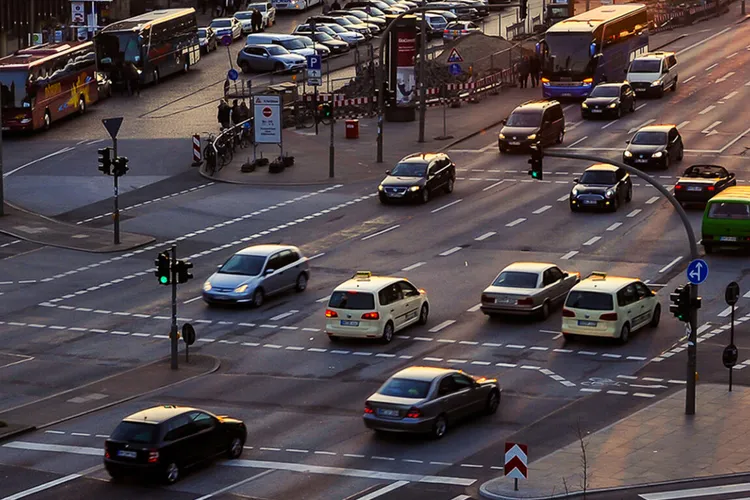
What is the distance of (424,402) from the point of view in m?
34.7

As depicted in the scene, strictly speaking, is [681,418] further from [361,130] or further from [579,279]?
[361,130]

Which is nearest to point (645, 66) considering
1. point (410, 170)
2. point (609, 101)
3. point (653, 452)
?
point (609, 101)

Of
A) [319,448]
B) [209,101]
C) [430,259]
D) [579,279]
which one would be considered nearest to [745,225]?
[579,279]

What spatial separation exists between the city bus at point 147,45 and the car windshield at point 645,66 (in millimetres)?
26452

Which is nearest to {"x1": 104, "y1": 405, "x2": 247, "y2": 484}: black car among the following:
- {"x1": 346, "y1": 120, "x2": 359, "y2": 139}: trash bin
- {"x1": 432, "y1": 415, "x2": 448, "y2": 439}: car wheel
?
{"x1": 432, "y1": 415, "x2": 448, "y2": 439}: car wheel

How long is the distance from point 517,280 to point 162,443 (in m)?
16.8

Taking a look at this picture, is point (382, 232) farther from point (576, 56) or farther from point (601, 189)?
point (576, 56)

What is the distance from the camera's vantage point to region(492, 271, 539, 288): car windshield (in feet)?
150

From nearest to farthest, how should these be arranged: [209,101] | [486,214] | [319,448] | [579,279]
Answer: [319,448] < [579,279] < [486,214] < [209,101]

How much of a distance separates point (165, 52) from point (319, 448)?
2381 inches

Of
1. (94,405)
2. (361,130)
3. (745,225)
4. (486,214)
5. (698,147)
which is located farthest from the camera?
(361,130)

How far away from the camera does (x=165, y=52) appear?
301 ft

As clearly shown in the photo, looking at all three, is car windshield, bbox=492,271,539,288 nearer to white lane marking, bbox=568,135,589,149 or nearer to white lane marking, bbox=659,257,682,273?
white lane marking, bbox=659,257,682,273

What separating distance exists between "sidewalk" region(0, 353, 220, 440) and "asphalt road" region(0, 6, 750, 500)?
46 centimetres
